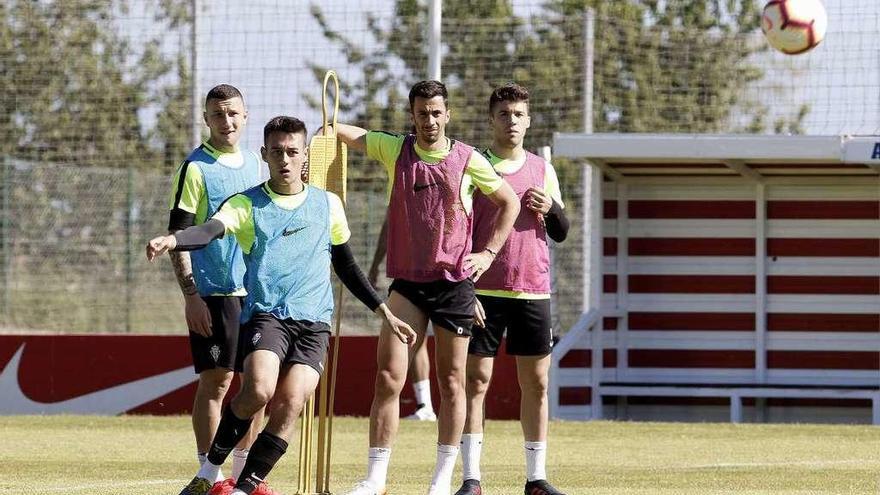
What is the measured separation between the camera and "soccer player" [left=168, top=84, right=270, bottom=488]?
30.9 ft

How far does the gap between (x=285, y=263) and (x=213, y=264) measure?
1120 mm

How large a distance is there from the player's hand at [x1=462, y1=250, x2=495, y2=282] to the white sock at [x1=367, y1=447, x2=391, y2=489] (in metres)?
0.96

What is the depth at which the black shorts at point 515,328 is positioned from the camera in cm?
957

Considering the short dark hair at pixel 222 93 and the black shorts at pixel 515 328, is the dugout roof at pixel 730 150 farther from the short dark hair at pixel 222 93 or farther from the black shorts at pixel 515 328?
the short dark hair at pixel 222 93

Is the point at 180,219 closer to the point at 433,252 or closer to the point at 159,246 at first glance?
the point at 433,252

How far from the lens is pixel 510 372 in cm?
1731

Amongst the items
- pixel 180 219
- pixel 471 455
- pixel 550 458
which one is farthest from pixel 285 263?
pixel 550 458

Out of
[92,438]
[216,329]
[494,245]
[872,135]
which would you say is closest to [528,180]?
[494,245]

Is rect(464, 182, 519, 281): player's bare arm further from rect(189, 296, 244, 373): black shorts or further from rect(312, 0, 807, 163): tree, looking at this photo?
rect(312, 0, 807, 163): tree

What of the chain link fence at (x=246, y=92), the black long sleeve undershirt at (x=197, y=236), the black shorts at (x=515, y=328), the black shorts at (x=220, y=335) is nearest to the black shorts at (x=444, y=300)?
the black shorts at (x=515, y=328)

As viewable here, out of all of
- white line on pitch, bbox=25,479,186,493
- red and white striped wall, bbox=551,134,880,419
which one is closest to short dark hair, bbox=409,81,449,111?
white line on pitch, bbox=25,479,186,493

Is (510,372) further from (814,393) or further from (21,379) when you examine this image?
(21,379)

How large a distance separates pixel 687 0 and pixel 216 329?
48.6 ft

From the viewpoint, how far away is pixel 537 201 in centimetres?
948
